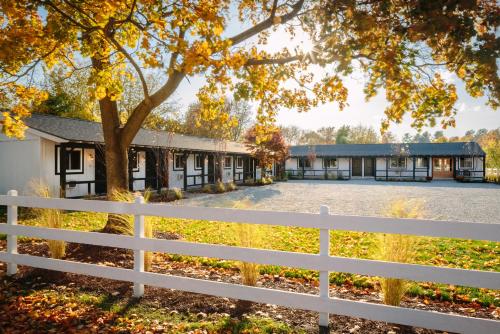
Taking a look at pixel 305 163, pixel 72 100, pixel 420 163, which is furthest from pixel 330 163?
pixel 72 100

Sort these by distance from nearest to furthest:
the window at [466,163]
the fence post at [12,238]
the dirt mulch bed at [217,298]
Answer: the dirt mulch bed at [217,298], the fence post at [12,238], the window at [466,163]

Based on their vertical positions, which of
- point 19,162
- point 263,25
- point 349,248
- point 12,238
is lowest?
point 349,248

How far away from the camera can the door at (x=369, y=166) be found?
42616mm

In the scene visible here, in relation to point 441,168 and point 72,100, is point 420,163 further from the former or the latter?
point 72,100

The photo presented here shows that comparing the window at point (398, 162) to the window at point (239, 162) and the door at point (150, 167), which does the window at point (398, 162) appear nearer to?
the window at point (239, 162)

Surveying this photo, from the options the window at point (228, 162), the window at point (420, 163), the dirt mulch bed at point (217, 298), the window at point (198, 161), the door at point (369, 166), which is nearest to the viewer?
the dirt mulch bed at point (217, 298)

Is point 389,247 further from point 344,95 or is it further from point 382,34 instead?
point 344,95

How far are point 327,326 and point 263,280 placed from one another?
6.20 ft

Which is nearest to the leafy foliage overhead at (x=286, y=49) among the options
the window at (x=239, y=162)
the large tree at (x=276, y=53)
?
the large tree at (x=276, y=53)

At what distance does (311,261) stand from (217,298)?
5.42 ft

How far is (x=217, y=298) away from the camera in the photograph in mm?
Answer: 4637

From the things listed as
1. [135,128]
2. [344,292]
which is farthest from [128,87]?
[344,292]

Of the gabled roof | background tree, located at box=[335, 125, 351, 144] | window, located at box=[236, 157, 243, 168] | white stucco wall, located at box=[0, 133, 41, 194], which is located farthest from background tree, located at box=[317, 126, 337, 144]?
white stucco wall, located at box=[0, 133, 41, 194]

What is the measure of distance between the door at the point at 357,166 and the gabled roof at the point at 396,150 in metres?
1.23
